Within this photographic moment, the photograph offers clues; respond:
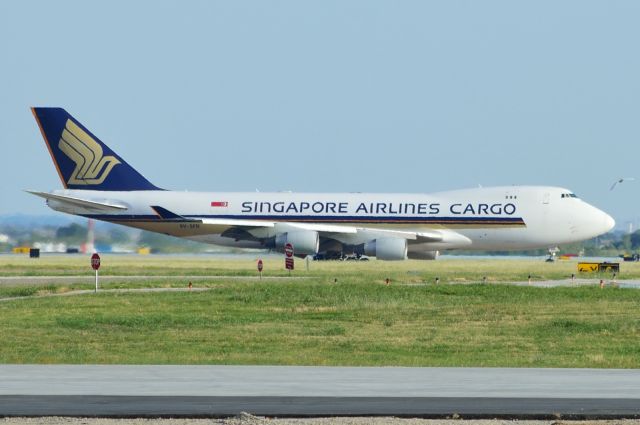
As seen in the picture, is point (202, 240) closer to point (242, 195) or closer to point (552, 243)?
point (242, 195)

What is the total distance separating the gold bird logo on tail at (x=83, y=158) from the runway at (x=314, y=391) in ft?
170

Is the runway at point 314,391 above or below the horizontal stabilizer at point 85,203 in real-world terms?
below

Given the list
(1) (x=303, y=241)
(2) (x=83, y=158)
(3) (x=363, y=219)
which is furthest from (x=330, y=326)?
(2) (x=83, y=158)

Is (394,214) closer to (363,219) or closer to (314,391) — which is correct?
(363,219)

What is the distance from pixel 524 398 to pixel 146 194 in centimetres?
5546

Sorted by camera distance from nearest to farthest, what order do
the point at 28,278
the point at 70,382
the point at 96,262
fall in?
the point at 70,382
the point at 96,262
the point at 28,278

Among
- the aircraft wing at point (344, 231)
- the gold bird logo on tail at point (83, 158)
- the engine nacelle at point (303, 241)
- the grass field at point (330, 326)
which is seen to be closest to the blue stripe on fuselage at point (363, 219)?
the aircraft wing at point (344, 231)

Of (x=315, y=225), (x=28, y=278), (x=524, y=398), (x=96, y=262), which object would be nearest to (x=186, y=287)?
(x=96, y=262)

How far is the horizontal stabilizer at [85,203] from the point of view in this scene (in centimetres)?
6669

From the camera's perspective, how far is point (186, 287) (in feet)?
139

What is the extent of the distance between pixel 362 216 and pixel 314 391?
51708 millimetres

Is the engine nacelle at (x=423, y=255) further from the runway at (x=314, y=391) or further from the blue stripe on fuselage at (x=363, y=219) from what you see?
the runway at (x=314, y=391)

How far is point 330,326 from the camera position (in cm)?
2797

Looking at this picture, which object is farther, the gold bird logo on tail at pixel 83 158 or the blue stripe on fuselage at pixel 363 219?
the gold bird logo on tail at pixel 83 158
